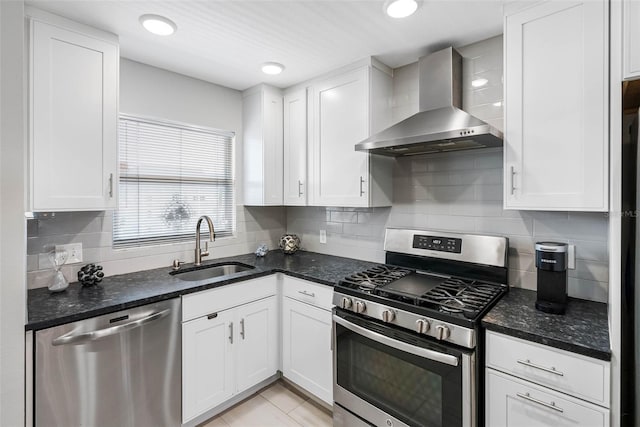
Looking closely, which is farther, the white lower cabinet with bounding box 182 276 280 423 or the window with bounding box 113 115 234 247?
the window with bounding box 113 115 234 247

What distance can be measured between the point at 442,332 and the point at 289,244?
1778mm

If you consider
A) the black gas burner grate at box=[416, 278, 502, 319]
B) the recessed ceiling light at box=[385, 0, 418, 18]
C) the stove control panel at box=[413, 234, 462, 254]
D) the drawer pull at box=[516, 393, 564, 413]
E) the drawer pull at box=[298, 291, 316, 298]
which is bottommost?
the drawer pull at box=[516, 393, 564, 413]

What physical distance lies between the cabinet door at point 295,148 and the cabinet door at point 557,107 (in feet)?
5.01

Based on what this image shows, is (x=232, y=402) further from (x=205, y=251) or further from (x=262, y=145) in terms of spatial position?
(x=262, y=145)

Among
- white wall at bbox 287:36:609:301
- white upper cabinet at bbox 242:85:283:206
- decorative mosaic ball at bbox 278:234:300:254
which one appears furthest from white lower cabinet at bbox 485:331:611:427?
white upper cabinet at bbox 242:85:283:206

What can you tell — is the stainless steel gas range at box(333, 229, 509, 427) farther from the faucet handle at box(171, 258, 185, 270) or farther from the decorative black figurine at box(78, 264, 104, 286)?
the decorative black figurine at box(78, 264, 104, 286)

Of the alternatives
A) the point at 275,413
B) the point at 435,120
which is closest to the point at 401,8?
the point at 435,120

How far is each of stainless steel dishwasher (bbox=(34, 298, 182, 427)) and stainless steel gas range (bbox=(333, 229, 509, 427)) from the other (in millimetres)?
984

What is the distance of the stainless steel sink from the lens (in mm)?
2498

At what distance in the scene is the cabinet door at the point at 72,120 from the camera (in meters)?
1.65

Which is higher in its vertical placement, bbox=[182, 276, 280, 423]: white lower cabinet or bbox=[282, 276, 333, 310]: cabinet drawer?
bbox=[282, 276, 333, 310]: cabinet drawer

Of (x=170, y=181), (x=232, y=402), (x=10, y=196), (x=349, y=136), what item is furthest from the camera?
(x=170, y=181)

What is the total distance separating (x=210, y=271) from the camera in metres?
2.65

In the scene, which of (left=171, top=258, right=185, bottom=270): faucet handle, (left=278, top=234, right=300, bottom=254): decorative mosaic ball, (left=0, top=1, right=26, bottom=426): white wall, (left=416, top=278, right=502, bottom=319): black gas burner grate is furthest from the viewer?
(left=278, top=234, right=300, bottom=254): decorative mosaic ball
